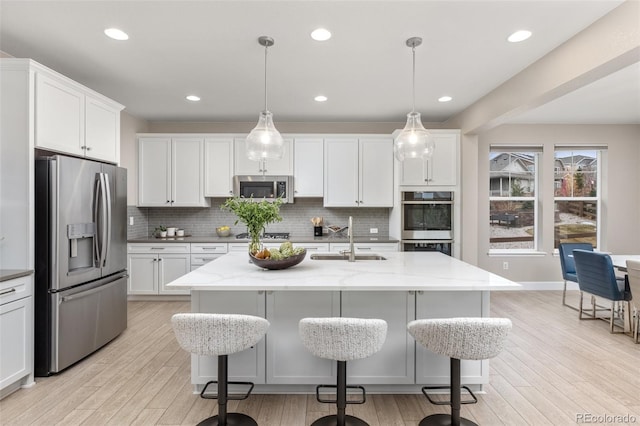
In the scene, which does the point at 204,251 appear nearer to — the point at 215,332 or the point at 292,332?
the point at 292,332

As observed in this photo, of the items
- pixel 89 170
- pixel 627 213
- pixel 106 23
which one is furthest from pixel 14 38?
pixel 627 213

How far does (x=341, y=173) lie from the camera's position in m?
5.15

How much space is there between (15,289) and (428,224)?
434cm

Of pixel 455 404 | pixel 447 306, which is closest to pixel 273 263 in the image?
pixel 447 306

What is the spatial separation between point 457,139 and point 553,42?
7.01 ft

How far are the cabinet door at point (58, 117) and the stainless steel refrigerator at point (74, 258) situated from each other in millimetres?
169

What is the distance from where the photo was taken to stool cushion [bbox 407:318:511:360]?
6.13 feet

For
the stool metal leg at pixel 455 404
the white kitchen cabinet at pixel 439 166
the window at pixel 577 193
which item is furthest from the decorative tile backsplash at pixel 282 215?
the stool metal leg at pixel 455 404

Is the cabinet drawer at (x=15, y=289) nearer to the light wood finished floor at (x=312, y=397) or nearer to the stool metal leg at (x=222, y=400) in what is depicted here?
the light wood finished floor at (x=312, y=397)

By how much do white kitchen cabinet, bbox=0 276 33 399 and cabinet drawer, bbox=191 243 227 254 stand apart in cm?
229

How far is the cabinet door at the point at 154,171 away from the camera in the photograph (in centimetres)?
514

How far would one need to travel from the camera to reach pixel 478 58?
3131 mm

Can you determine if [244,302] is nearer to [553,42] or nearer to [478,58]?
[478,58]

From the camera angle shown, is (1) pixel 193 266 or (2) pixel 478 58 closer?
(2) pixel 478 58
